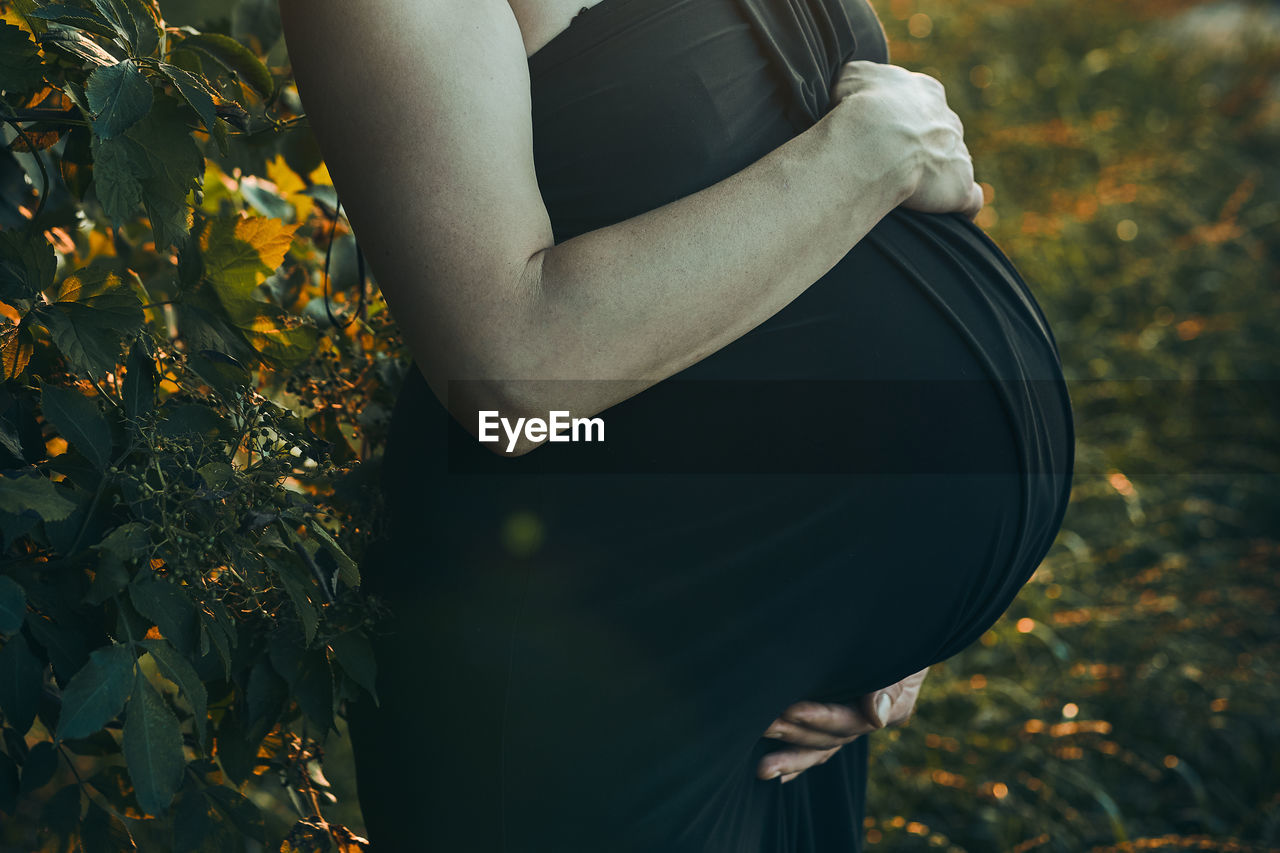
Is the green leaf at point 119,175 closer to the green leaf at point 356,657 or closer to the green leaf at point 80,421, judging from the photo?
the green leaf at point 80,421

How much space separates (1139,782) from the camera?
2283 mm

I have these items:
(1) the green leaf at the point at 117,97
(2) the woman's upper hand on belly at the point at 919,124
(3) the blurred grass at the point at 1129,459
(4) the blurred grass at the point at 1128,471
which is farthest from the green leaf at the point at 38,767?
(3) the blurred grass at the point at 1129,459

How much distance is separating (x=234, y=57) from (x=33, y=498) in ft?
1.52

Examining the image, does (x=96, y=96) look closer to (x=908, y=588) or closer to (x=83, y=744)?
(x=83, y=744)

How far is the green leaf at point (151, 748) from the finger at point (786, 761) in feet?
2.06

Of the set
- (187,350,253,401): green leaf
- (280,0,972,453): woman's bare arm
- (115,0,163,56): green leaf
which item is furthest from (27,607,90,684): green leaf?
(115,0,163,56): green leaf

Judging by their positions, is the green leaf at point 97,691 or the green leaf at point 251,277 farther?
the green leaf at point 251,277

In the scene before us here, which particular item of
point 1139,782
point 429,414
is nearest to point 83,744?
point 429,414

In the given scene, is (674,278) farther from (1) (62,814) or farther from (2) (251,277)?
(1) (62,814)

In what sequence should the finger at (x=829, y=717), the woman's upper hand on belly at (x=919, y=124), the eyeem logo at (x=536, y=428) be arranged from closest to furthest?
the eyeem logo at (x=536, y=428) < the woman's upper hand on belly at (x=919, y=124) < the finger at (x=829, y=717)

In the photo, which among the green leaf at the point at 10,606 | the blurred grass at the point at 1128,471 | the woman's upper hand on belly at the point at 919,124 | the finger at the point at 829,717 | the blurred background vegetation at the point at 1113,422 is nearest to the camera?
the green leaf at the point at 10,606

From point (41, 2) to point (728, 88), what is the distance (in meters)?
0.60

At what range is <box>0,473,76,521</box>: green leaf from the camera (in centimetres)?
67

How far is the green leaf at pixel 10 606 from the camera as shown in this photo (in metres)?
0.65
